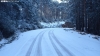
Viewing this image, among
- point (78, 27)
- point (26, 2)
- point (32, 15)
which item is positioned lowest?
point (78, 27)

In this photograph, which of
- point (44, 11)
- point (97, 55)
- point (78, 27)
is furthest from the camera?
point (44, 11)

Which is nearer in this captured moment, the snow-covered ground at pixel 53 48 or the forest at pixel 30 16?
the snow-covered ground at pixel 53 48

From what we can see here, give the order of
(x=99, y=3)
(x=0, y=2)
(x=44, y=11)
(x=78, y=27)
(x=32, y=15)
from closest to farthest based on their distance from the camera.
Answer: (x=99, y=3), (x=0, y=2), (x=78, y=27), (x=32, y=15), (x=44, y=11)

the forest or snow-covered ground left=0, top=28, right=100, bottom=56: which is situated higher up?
the forest

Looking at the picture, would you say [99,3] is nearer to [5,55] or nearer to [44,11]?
[5,55]

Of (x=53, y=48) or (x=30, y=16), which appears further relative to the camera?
(x=30, y=16)

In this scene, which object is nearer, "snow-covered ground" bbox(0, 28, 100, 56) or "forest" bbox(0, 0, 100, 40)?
"snow-covered ground" bbox(0, 28, 100, 56)

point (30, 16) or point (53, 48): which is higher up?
point (30, 16)

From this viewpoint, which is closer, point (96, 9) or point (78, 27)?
point (96, 9)

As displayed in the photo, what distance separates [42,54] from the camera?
35.8ft

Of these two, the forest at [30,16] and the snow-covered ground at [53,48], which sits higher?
the forest at [30,16]

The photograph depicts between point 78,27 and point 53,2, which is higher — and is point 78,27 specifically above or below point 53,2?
below

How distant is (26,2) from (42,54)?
36.6 meters

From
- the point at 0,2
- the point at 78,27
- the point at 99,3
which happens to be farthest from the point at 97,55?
the point at 78,27
